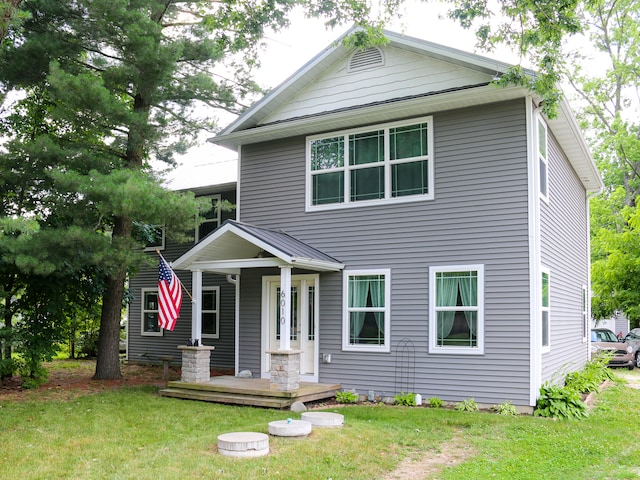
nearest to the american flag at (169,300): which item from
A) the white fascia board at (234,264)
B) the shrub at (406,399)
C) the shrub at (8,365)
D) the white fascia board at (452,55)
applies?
the white fascia board at (234,264)

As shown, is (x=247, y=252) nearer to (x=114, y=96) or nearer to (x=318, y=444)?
(x=114, y=96)

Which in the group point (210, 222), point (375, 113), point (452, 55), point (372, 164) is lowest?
point (210, 222)

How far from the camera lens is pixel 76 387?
40.2 ft

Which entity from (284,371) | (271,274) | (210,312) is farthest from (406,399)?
(210,312)

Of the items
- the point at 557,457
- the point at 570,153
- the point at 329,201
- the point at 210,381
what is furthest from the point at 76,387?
the point at 570,153

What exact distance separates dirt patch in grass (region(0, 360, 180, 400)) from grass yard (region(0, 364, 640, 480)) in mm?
1341

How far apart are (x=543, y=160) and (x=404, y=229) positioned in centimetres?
283

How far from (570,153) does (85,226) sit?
34.7 feet

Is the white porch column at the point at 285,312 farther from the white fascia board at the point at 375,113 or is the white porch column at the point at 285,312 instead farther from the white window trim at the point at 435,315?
the white fascia board at the point at 375,113

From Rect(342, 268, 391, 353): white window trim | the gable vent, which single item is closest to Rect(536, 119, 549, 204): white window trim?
Rect(342, 268, 391, 353): white window trim

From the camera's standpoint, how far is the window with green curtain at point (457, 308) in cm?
998

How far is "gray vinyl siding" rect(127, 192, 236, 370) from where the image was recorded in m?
15.8

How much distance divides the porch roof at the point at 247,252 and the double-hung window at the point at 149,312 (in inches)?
246

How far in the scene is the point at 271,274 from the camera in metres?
12.1
